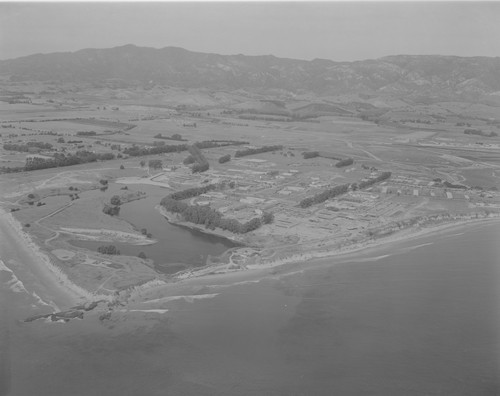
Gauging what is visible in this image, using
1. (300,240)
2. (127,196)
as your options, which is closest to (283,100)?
(127,196)

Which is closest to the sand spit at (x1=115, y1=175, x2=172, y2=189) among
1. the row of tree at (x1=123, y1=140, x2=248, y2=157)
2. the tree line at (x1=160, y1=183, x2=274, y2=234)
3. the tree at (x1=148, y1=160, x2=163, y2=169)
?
the tree at (x1=148, y1=160, x2=163, y2=169)

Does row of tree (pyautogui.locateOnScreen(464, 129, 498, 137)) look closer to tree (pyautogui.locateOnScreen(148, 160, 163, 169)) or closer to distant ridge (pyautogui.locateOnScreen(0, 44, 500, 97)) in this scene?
distant ridge (pyautogui.locateOnScreen(0, 44, 500, 97))

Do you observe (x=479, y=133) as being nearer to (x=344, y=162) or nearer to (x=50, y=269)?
(x=344, y=162)

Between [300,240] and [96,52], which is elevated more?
[96,52]

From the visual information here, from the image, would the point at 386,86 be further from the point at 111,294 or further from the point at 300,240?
the point at 111,294

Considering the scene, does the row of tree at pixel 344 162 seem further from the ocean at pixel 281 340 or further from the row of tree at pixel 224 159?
the ocean at pixel 281 340

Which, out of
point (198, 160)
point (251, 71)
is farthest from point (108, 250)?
point (251, 71)

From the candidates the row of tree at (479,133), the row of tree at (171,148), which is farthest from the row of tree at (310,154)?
the row of tree at (479,133)

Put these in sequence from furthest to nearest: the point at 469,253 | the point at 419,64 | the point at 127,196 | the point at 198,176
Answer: the point at 419,64 → the point at 198,176 → the point at 127,196 → the point at 469,253
